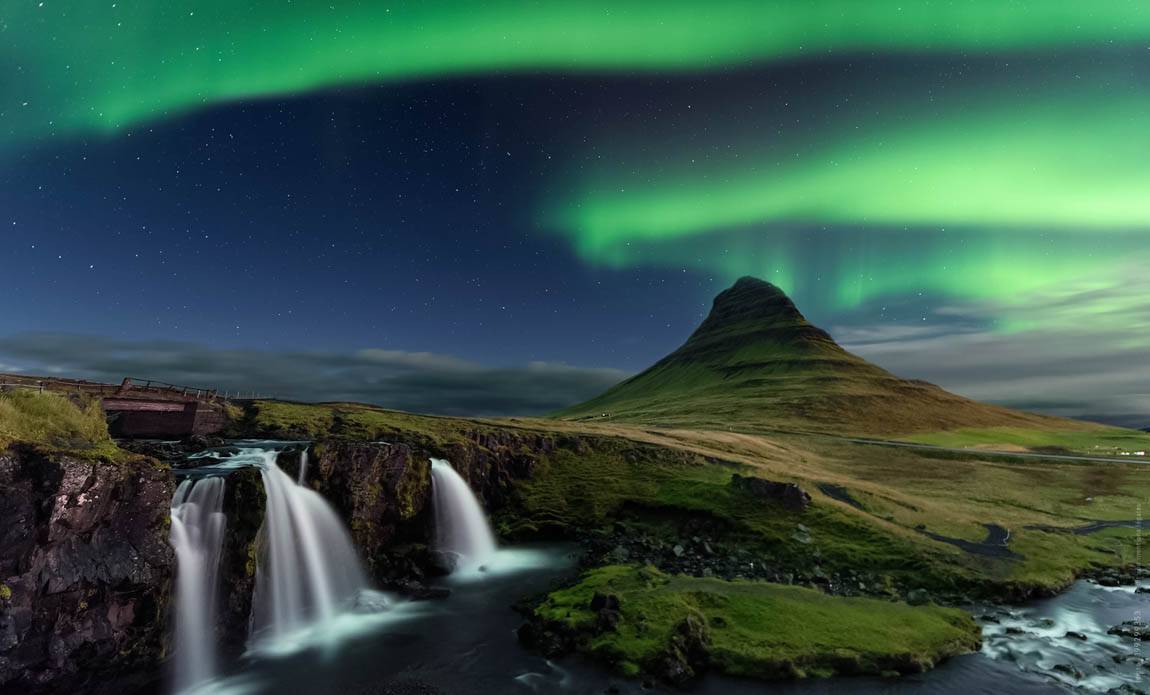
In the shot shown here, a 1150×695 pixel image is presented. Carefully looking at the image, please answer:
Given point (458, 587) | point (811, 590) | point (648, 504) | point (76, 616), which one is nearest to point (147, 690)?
point (76, 616)

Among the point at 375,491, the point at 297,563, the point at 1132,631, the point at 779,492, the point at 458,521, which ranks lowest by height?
the point at 1132,631

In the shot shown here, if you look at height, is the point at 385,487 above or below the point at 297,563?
above

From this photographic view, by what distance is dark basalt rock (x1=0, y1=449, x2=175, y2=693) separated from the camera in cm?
2217

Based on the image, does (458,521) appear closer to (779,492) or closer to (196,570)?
(196,570)

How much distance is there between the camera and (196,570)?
1160 inches

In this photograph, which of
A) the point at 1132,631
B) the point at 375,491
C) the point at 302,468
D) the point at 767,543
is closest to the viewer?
the point at 1132,631

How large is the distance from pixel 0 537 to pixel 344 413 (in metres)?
47.2

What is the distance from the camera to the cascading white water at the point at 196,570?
2783 cm

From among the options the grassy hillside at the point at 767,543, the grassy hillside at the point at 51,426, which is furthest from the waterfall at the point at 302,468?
the grassy hillside at the point at 767,543

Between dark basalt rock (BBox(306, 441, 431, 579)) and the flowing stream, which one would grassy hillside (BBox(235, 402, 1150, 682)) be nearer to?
the flowing stream

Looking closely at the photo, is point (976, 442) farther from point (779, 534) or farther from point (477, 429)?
point (477, 429)

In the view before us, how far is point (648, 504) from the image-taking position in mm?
57250

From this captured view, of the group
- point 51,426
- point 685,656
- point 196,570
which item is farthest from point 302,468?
point 685,656

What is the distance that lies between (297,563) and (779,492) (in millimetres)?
42653
